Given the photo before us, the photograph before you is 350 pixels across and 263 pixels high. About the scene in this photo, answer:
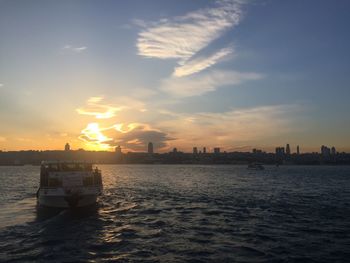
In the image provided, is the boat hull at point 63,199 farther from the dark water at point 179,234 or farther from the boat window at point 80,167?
the boat window at point 80,167

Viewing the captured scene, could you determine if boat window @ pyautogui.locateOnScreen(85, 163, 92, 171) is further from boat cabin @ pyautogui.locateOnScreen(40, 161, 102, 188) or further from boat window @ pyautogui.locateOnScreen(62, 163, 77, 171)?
boat window @ pyautogui.locateOnScreen(62, 163, 77, 171)

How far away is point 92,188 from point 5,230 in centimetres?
1455

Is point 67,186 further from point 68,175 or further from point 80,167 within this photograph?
point 80,167

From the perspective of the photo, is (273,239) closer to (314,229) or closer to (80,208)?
(314,229)

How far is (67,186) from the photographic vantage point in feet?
142

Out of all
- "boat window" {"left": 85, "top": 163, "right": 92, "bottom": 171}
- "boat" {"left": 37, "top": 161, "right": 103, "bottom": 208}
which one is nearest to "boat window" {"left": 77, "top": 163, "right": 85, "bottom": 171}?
"boat" {"left": 37, "top": 161, "right": 103, "bottom": 208}

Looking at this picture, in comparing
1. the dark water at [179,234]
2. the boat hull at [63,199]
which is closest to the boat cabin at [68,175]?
the boat hull at [63,199]

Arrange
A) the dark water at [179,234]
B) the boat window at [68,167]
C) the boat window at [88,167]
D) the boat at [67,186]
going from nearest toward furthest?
the dark water at [179,234] → the boat at [67,186] → the boat window at [68,167] → the boat window at [88,167]

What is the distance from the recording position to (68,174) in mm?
44250

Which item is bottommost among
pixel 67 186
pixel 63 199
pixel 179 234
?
pixel 179 234

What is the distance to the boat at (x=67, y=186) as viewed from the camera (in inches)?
1667

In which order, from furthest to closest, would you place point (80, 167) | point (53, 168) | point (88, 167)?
point (88, 167)
point (80, 167)
point (53, 168)

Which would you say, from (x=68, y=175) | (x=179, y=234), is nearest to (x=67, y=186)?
(x=68, y=175)

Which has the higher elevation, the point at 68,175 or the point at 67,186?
the point at 68,175
